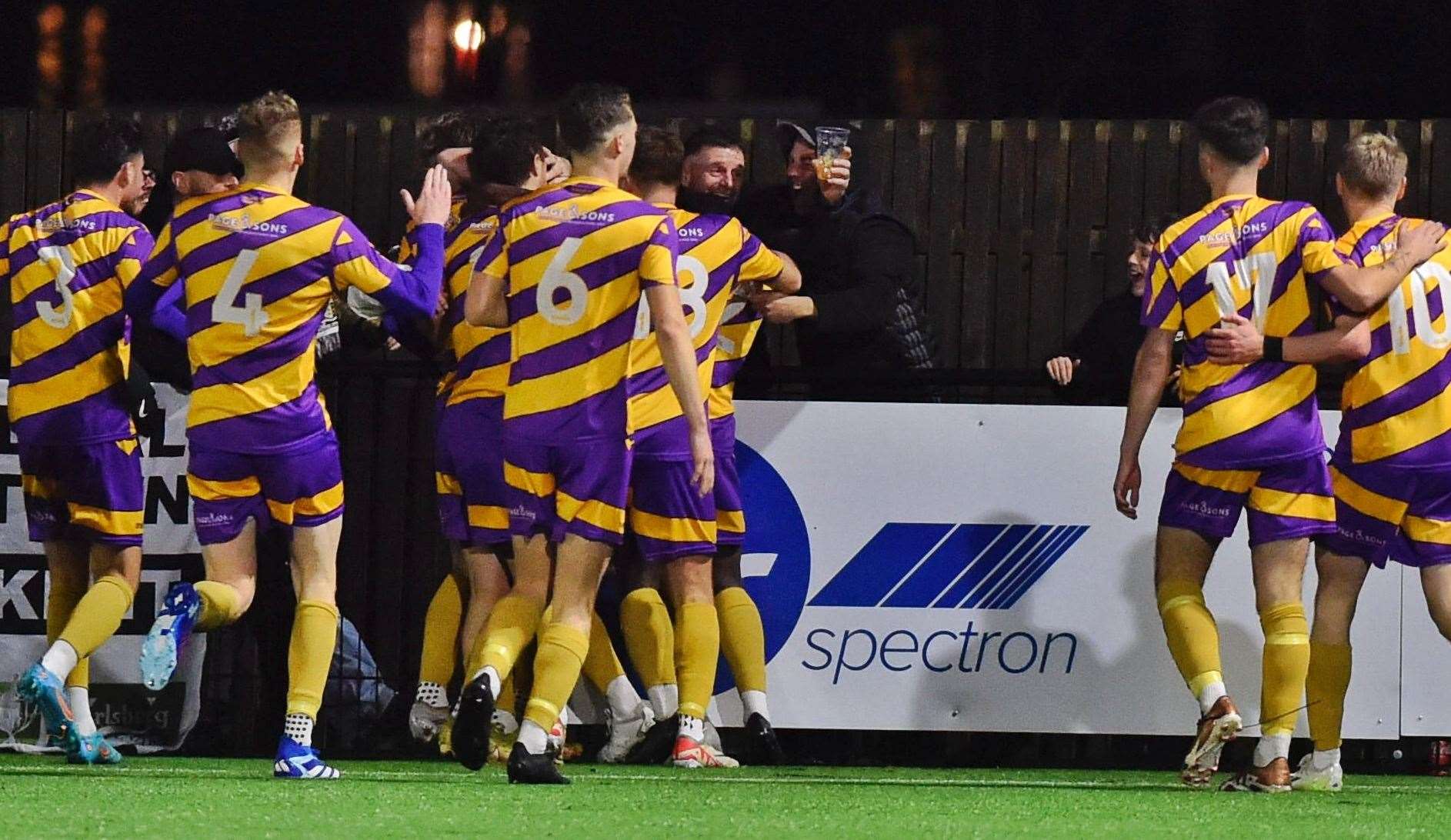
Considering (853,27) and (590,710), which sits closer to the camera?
(590,710)

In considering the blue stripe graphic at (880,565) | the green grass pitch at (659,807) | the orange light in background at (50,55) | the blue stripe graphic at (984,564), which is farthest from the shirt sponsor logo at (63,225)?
the orange light in background at (50,55)

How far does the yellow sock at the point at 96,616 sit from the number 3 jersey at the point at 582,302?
1689mm

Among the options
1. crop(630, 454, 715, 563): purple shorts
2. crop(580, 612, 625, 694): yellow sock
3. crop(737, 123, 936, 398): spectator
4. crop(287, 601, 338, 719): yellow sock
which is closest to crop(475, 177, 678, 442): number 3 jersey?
crop(287, 601, 338, 719): yellow sock

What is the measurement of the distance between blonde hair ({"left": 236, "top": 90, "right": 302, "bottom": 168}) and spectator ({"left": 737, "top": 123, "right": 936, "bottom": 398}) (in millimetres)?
2314

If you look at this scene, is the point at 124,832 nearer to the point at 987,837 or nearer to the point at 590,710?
the point at 987,837

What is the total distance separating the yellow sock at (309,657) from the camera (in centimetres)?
639

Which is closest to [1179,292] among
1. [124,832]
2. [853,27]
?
[124,832]

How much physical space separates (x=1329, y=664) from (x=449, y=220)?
11.1 feet

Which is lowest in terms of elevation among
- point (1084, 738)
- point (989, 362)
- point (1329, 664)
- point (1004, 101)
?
point (1084, 738)

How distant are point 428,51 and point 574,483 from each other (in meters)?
10.0

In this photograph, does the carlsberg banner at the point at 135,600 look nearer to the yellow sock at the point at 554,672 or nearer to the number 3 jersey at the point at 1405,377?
the yellow sock at the point at 554,672

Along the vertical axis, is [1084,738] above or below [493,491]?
below

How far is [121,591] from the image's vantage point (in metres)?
7.21

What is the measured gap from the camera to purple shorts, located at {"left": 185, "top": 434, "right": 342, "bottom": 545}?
6.38 metres
